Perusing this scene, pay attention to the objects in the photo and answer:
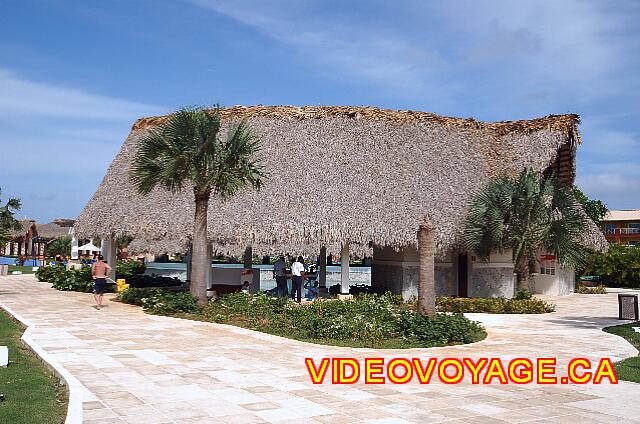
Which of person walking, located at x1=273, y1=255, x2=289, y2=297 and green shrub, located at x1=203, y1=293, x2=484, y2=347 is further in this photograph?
person walking, located at x1=273, y1=255, x2=289, y2=297

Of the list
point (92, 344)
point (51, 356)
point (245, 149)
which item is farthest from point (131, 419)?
point (245, 149)

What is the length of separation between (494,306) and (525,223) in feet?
10.4

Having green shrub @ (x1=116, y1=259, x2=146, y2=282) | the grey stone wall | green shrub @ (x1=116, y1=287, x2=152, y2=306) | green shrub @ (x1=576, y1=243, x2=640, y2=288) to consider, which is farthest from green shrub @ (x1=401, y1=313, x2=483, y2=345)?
green shrub @ (x1=576, y1=243, x2=640, y2=288)

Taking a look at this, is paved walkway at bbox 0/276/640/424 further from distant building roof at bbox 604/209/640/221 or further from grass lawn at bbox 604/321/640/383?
distant building roof at bbox 604/209/640/221

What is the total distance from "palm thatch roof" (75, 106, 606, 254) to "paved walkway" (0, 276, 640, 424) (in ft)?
21.8

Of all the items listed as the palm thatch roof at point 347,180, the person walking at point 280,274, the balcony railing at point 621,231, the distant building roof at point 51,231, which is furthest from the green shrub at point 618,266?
the distant building roof at point 51,231

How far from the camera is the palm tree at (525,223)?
22.2 meters

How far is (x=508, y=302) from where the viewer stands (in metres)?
21.5

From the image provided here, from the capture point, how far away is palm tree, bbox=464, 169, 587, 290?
72.7 ft

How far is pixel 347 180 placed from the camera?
952 inches

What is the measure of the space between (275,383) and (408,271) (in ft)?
49.6

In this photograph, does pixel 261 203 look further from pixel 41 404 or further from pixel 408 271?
pixel 41 404

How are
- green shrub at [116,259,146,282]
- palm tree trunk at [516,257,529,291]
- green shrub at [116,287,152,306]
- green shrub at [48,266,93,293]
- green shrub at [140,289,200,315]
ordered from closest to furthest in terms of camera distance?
green shrub at [140,289,200,315]
green shrub at [116,287,152,306]
palm tree trunk at [516,257,529,291]
green shrub at [48,266,93,293]
green shrub at [116,259,146,282]

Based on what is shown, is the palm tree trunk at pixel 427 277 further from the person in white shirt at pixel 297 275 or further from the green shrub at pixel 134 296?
the green shrub at pixel 134 296
